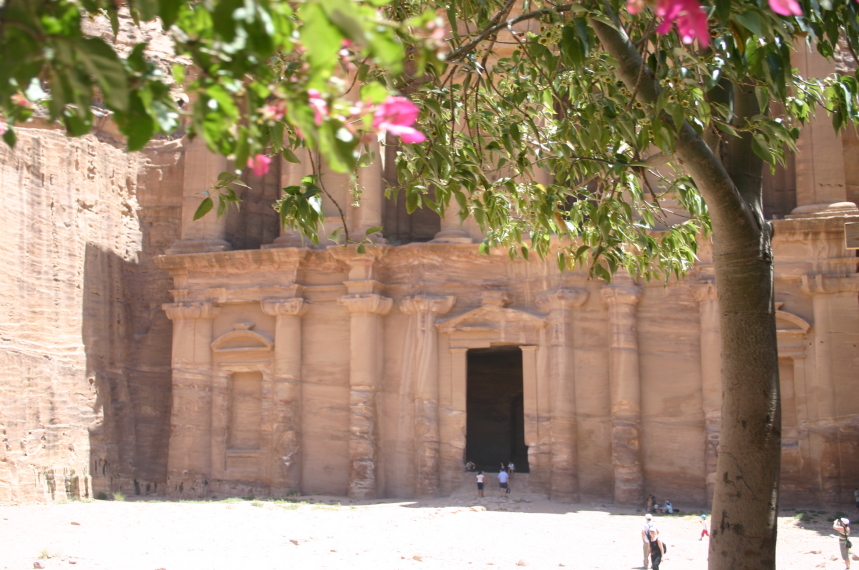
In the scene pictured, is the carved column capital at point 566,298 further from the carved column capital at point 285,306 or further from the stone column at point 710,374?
the carved column capital at point 285,306

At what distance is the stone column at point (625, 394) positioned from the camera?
15.7 m

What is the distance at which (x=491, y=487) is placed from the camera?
1673 centimetres

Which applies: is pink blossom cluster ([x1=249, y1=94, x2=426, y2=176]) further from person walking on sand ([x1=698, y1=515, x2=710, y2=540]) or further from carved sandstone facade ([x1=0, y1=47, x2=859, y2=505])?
carved sandstone facade ([x1=0, y1=47, x2=859, y2=505])

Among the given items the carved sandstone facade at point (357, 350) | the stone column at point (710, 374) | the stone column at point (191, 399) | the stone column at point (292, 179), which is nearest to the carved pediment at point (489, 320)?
the carved sandstone facade at point (357, 350)

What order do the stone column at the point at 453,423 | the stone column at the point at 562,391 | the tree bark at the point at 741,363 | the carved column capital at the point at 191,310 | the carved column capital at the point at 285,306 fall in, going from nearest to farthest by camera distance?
the tree bark at the point at 741,363 → the stone column at the point at 562,391 → the stone column at the point at 453,423 → the carved column capital at the point at 285,306 → the carved column capital at the point at 191,310

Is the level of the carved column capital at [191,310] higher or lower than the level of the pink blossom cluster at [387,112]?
higher

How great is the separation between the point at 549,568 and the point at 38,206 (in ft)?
38.2

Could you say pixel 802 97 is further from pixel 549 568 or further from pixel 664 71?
pixel 549 568

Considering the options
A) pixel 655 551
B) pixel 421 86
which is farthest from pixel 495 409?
pixel 421 86

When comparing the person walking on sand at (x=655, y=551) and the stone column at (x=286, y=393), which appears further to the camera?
the stone column at (x=286, y=393)

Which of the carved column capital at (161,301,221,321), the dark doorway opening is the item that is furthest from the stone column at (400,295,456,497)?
the carved column capital at (161,301,221,321)

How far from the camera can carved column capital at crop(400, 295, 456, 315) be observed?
17.4m

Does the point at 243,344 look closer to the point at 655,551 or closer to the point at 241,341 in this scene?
the point at 241,341

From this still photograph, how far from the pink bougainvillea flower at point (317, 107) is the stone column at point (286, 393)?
601 inches
